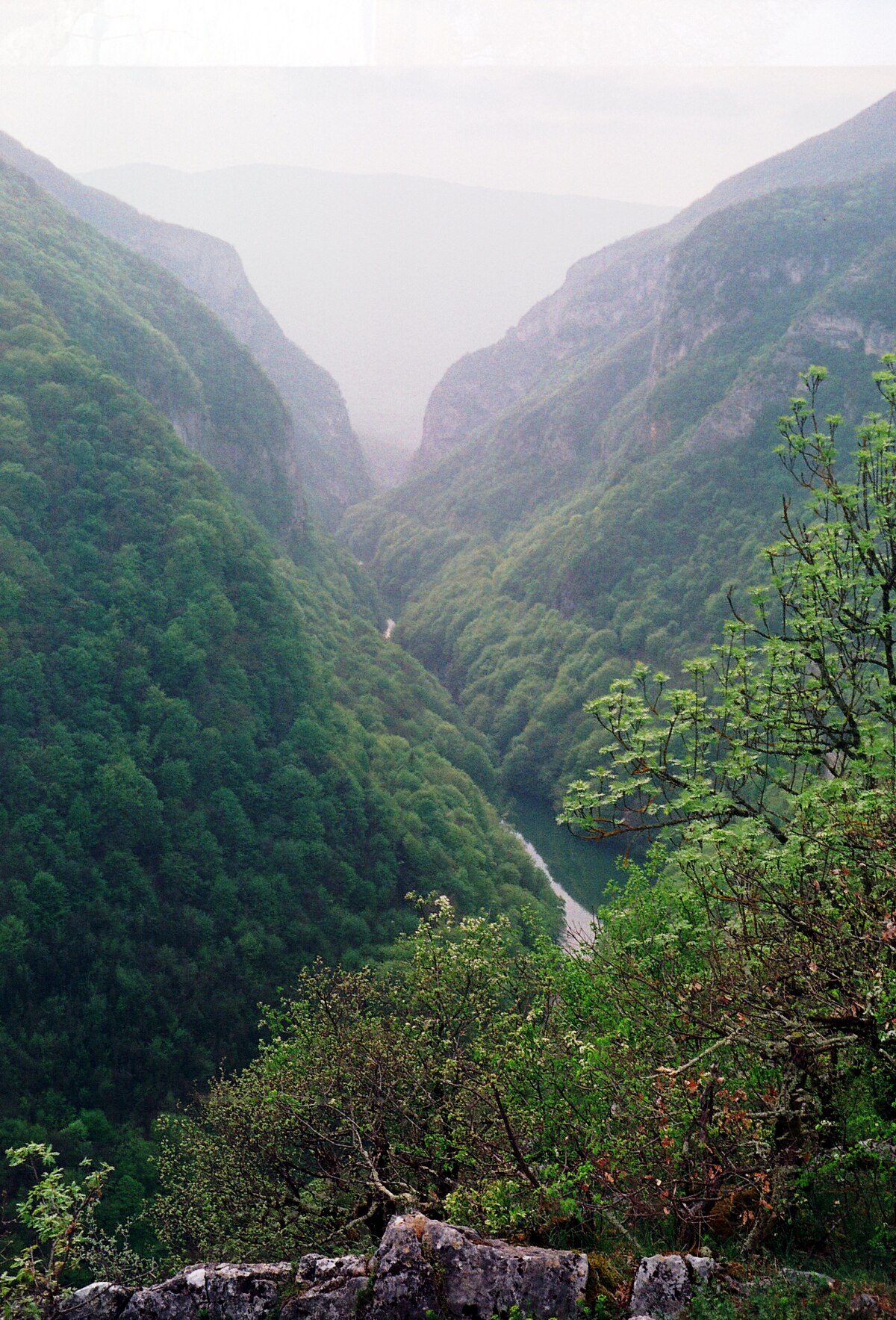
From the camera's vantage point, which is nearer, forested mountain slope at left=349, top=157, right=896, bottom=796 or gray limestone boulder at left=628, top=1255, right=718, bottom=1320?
gray limestone boulder at left=628, top=1255, right=718, bottom=1320

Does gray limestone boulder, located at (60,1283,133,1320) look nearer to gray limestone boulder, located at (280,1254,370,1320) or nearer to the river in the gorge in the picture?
gray limestone boulder, located at (280,1254,370,1320)

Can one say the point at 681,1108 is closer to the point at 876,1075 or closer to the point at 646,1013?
the point at 646,1013

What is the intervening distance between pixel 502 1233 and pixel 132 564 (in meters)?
64.6

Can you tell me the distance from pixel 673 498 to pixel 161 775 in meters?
98.7

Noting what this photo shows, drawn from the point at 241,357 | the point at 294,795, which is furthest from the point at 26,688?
the point at 241,357

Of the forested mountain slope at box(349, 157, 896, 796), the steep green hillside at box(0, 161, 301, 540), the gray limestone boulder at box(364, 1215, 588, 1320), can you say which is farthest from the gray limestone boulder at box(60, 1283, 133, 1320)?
the steep green hillside at box(0, 161, 301, 540)

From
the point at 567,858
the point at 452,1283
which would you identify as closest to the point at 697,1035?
the point at 452,1283

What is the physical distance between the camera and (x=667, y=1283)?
10.5m

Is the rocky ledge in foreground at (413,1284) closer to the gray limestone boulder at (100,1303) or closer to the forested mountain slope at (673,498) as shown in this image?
the gray limestone boulder at (100,1303)

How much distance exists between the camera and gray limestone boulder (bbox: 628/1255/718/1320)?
10.3 meters

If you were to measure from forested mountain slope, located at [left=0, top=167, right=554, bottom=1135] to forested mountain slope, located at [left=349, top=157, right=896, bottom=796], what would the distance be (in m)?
23.4

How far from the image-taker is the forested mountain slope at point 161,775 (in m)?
49.7

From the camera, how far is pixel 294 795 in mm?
66688

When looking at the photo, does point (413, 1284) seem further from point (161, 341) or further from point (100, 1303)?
point (161, 341)
